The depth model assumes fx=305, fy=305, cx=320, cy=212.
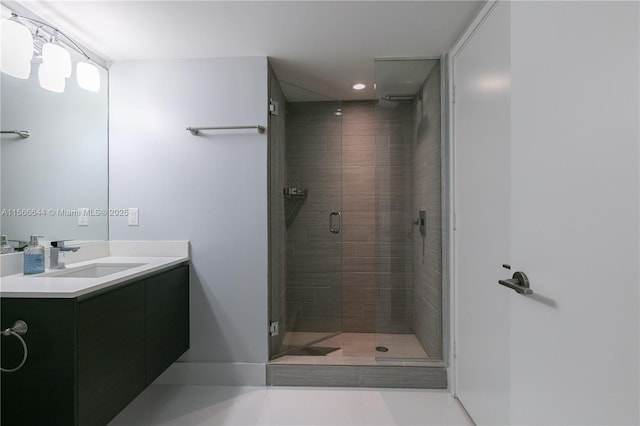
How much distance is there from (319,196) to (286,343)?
1265 millimetres

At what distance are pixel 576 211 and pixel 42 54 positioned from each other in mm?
2598

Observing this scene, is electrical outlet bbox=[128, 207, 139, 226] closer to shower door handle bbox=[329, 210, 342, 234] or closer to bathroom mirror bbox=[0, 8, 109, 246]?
bathroom mirror bbox=[0, 8, 109, 246]

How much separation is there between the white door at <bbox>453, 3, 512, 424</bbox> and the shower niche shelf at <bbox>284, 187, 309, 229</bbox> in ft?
4.12

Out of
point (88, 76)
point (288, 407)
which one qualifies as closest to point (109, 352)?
point (288, 407)

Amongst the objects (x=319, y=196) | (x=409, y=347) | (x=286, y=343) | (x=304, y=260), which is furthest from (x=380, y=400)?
(x=319, y=196)

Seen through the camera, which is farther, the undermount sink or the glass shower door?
the glass shower door

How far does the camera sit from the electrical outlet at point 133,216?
2.28m

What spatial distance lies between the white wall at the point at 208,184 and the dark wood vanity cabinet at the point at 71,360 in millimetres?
702

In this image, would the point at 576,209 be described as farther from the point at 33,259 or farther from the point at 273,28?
the point at 33,259

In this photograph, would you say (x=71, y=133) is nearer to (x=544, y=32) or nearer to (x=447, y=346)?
(x=544, y=32)

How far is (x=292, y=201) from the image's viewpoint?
8.70 ft

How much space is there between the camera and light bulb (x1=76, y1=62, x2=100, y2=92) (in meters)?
2.01

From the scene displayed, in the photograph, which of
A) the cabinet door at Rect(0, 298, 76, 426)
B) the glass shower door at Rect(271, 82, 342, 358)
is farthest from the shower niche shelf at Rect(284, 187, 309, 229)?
the cabinet door at Rect(0, 298, 76, 426)

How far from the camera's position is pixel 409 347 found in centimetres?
229
